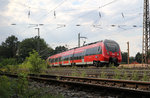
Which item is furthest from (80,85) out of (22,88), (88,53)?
(88,53)

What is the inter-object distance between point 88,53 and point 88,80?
12856mm

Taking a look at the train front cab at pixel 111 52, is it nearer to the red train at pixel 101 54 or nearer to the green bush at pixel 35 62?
the red train at pixel 101 54

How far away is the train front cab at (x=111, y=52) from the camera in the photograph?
18203 millimetres

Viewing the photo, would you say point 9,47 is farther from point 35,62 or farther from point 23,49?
point 35,62

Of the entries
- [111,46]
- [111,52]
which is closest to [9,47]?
[111,46]

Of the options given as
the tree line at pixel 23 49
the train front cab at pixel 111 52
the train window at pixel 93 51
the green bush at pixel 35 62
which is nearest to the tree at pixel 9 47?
the tree line at pixel 23 49

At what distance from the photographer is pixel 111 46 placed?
19.1 metres

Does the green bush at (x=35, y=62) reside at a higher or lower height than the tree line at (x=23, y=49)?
lower

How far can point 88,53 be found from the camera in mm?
20969

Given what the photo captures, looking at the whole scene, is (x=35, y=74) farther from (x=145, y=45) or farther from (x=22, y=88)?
(x=145, y=45)

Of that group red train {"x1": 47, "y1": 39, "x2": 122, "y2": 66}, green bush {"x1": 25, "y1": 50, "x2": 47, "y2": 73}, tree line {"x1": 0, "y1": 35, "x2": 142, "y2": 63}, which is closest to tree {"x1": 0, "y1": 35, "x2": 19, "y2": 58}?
tree line {"x1": 0, "y1": 35, "x2": 142, "y2": 63}

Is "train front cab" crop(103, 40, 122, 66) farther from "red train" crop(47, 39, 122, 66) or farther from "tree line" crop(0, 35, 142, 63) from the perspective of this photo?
"tree line" crop(0, 35, 142, 63)

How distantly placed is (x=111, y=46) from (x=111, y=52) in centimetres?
72

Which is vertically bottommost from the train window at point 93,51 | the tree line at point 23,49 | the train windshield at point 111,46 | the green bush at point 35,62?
the green bush at point 35,62
